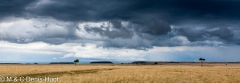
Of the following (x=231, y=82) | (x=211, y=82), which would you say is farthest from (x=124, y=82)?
(x=231, y=82)

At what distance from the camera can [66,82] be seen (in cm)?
3375

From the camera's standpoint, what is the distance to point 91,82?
35062 mm

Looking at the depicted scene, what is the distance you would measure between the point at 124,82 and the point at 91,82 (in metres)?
4.57

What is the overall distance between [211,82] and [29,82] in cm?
2495

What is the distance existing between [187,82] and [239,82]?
7.39 m

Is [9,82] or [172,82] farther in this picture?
[172,82]

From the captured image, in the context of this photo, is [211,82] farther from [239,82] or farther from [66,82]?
[66,82]

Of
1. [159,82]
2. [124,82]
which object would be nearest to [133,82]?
[124,82]

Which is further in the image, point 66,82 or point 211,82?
point 211,82

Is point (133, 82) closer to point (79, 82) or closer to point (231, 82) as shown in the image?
point (79, 82)

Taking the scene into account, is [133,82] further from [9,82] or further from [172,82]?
[9,82]

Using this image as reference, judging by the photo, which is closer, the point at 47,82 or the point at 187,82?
the point at 47,82

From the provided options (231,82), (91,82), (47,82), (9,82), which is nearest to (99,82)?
(91,82)

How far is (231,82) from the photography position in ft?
117
